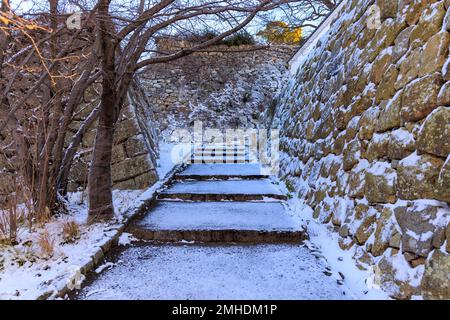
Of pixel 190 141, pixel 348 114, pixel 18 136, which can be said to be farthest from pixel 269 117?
pixel 18 136

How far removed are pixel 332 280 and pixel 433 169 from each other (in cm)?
128

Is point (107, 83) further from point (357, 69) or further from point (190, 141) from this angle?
point (190, 141)

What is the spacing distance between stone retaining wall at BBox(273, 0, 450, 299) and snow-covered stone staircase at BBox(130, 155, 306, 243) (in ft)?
2.01

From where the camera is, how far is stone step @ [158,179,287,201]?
579 centimetres

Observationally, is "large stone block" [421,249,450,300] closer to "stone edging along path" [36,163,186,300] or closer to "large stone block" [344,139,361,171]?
"large stone block" [344,139,361,171]

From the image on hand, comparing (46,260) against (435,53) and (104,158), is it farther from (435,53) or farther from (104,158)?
(435,53)

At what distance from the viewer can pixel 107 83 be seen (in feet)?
13.3

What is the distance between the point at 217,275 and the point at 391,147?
181 cm

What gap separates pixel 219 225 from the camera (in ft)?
13.7

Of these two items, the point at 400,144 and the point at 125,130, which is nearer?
the point at 400,144
